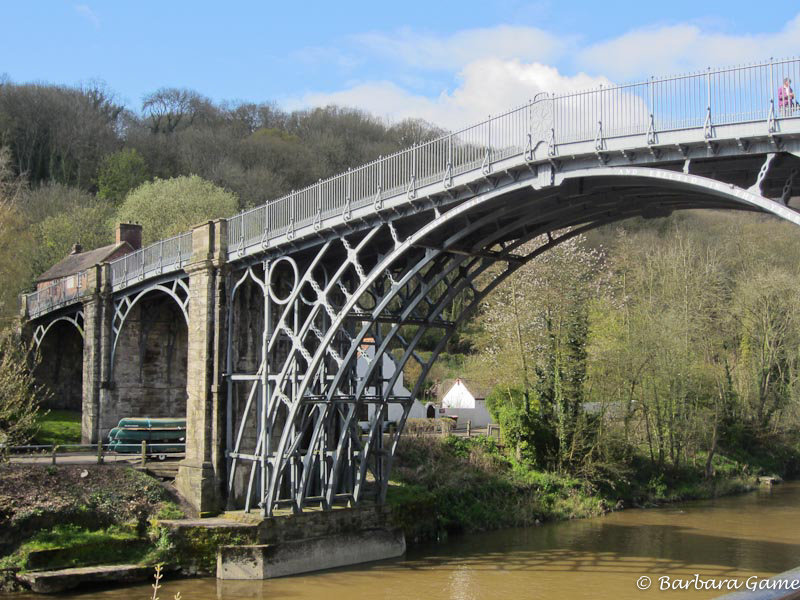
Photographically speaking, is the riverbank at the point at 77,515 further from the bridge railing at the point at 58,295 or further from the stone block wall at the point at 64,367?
the stone block wall at the point at 64,367

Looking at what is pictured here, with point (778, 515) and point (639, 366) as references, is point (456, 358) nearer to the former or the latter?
point (639, 366)

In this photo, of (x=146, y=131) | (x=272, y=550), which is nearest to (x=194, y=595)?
(x=272, y=550)

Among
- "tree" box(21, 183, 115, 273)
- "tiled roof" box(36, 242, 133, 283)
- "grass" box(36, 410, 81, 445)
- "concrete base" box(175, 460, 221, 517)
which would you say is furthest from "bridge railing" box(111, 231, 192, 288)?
"tree" box(21, 183, 115, 273)

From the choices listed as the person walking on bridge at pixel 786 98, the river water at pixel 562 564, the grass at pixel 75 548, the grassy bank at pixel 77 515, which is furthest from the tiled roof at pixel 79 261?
the person walking on bridge at pixel 786 98

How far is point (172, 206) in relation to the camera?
44.8 m

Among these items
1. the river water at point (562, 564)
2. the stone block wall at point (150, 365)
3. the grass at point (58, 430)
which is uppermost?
the stone block wall at point (150, 365)

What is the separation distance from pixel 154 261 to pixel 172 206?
21885mm

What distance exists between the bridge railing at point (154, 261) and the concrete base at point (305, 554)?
7682 millimetres

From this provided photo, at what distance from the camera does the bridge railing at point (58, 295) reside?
28.8 metres

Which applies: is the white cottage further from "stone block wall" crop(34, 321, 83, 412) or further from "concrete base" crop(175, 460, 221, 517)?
"concrete base" crop(175, 460, 221, 517)

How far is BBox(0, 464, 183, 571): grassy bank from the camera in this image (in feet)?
55.7

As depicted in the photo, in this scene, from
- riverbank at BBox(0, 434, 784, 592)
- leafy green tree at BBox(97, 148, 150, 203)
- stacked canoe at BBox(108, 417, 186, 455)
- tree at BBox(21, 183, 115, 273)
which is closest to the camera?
riverbank at BBox(0, 434, 784, 592)

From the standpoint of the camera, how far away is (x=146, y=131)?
67.2 meters

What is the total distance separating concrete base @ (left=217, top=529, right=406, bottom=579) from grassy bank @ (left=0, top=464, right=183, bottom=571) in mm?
1667
